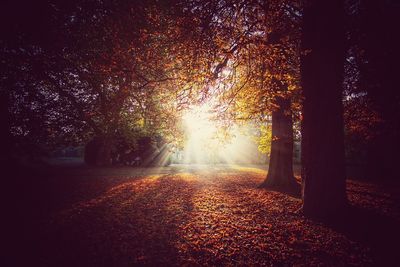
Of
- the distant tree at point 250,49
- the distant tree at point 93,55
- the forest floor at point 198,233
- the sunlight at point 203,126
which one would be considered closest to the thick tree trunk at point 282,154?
the distant tree at point 250,49

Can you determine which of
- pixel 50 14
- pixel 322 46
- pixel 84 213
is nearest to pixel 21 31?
pixel 50 14

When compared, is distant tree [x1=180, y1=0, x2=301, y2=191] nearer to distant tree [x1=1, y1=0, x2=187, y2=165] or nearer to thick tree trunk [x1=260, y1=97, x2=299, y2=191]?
thick tree trunk [x1=260, y1=97, x2=299, y2=191]

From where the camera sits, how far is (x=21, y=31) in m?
6.34

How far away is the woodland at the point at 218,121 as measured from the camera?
4668 millimetres

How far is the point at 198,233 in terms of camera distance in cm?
551

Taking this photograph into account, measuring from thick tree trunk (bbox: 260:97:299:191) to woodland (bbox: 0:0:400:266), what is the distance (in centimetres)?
6

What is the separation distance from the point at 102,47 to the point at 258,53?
22.8 feet

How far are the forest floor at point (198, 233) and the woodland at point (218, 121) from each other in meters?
0.04

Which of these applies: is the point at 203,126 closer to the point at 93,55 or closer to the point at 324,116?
the point at 324,116

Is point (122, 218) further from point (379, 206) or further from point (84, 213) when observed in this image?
point (379, 206)

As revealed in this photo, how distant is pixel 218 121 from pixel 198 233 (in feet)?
18.7

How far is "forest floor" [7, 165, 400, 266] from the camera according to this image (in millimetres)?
4172

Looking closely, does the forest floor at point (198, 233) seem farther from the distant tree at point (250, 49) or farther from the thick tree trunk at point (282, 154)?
the distant tree at point (250, 49)

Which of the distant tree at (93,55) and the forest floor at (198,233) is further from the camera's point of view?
the distant tree at (93,55)
